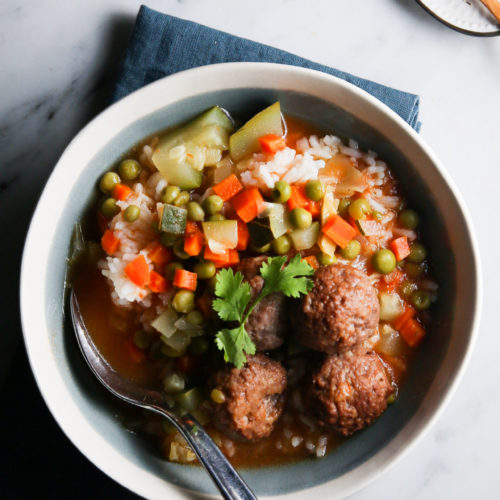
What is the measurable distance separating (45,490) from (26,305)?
1.59m

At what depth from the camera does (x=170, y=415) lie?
12.1 ft

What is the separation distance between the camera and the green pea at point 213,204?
372 cm

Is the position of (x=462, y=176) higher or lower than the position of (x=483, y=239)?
higher

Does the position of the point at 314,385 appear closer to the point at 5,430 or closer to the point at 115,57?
the point at 5,430

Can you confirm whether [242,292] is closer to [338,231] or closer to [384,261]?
[338,231]

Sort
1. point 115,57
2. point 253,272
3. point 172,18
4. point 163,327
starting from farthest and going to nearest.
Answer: point 115,57, point 172,18, point 163,327, point 253,272

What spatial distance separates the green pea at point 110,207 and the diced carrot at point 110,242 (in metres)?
0.12

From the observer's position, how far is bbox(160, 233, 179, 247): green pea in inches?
148

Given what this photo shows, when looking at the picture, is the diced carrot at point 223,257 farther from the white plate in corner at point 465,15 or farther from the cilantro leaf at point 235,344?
the white plate in corner at point 465,15

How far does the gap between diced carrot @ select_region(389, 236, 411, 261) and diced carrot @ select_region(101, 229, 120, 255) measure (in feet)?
6.22

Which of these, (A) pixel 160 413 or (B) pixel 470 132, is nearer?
(A) pixel 160 413

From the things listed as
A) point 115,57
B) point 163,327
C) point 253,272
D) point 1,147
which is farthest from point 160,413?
point 115,57

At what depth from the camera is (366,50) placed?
4551 mm

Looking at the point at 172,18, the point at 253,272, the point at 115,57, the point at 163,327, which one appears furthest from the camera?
the point at 115,57
